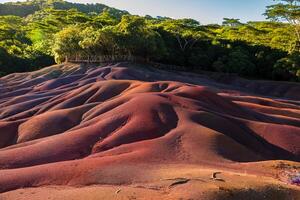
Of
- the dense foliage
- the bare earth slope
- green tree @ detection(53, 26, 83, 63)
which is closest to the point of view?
the bare earth slope

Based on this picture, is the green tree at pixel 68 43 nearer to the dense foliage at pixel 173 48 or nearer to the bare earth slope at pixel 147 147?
the dense foliage at pixel 173 48

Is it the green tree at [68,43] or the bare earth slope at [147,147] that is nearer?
the bare earth slope at [147,147]

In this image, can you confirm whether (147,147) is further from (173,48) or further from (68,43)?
(173,48)

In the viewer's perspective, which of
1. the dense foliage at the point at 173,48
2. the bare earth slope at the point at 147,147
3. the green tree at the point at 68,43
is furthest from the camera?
the green tree at the point at 68,43

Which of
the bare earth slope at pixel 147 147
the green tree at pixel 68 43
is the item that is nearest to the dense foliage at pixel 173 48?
the green tree at pixel 68 43

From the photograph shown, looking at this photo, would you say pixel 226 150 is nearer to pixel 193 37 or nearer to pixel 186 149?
pixel 186 149

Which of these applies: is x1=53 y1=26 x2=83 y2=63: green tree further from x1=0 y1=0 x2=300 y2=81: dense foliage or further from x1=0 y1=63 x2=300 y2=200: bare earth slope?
x1=0 y1=63 x2=300 y2=200: bare earth slope

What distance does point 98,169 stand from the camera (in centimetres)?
2242

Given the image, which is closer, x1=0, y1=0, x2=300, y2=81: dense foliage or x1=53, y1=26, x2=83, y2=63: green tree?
x1=0, y1=0, x2=300, y2=81: dense foliage

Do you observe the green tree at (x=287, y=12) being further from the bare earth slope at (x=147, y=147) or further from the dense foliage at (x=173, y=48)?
the bare earth slope at (x=147, y=147)

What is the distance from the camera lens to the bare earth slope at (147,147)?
63.4 ft

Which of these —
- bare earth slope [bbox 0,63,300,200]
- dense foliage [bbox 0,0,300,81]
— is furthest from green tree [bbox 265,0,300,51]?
bare earth slope [bbox 0,63,300,200]

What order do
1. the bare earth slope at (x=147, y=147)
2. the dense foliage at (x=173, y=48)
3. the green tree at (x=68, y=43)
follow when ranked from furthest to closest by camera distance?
the green tree at (x=68, y=43)
the dense foliage at (x=173, y=48)
the bare earth slope at (x=147, y=147)

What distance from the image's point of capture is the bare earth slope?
1931cm
